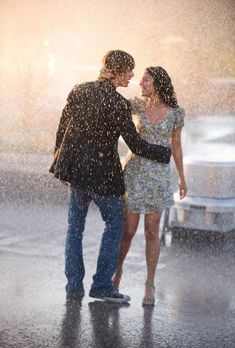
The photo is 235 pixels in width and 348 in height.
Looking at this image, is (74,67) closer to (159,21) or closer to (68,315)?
(159,21)

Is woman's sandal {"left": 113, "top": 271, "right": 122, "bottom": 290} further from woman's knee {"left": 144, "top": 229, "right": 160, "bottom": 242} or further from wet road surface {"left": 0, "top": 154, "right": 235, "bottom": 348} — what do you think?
woman's knee {"left": 144, "top": 229, "right": 160, "bottom": 242}

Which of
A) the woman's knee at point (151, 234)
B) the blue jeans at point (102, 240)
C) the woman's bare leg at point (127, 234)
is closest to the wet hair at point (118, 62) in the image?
the blue jeans at point (102, 240)

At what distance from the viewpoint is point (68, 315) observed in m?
6.07

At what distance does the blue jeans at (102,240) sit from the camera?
649 cm

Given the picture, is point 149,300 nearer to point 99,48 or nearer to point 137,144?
point 137,144

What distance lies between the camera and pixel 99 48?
27922 millimetres

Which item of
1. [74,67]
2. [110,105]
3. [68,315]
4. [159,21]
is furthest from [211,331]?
[159,21]

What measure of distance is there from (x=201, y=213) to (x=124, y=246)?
2394 millimetres

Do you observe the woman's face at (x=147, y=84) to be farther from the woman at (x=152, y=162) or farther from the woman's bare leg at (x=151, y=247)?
the woman's bare leg at (x=151, y=247)

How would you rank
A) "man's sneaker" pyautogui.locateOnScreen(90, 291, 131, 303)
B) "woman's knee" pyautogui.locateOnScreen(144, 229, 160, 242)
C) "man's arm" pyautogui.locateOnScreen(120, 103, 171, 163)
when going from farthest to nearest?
"woman's knee" pyautogui.locateOnScreen(144, 229, 160, 242)
"man's sneaker" pyautogui.locateOnScreen(90, 291, 131, 303)
"man's arm" pyautogui.locateOnScreen(120, 103, 171, 163)

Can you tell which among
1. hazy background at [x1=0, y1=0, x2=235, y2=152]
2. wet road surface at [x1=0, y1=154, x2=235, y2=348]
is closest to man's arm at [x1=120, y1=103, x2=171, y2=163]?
wet road surface at [x1=0, y1=154, x2=235, y2=348]

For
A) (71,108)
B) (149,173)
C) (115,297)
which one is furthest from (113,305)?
(71,108)

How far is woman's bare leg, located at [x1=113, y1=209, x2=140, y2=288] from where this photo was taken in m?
6.65

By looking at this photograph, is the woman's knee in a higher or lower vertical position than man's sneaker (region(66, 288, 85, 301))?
higher
